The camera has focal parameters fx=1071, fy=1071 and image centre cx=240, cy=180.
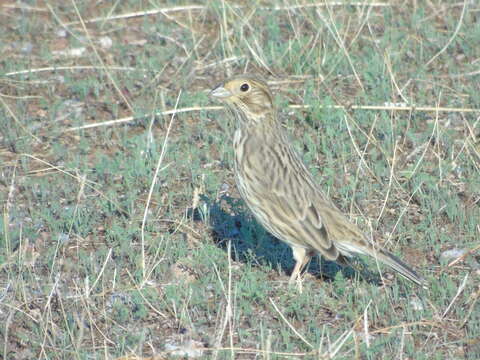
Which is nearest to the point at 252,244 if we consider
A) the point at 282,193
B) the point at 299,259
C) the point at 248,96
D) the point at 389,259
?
the point at 299,259

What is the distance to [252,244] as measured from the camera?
7.11m

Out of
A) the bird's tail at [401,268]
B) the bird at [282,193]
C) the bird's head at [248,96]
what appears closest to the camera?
the bird's tail at [401,268]

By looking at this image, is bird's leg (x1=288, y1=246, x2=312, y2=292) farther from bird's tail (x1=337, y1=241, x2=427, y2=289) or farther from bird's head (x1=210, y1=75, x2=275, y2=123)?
bird's head (x1=210, y1=75, x2=275, y2=123)

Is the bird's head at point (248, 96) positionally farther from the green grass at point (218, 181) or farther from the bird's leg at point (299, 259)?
the bird's leg at point (299, 259)

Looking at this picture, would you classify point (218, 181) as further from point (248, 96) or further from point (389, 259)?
point (389, 259)

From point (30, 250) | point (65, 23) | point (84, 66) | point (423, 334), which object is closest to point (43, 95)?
point (84, 66)

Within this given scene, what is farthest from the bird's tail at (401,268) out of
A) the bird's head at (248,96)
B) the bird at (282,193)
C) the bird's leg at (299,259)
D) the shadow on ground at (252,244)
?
the bird's head at (248,96)

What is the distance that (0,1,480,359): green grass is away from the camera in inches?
239

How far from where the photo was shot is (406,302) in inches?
245

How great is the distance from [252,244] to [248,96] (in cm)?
106

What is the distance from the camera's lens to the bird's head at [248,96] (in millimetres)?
6617

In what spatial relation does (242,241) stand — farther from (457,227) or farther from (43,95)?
(43,95)

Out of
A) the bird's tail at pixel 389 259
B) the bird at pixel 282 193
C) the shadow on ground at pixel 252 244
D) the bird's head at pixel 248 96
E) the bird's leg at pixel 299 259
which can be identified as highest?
the bird's head at pixel 248 96

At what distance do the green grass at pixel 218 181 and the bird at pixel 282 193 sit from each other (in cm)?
28
